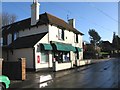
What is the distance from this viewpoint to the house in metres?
26.9

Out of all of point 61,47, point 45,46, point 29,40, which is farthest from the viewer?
point 61,47

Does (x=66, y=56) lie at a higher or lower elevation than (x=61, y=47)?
lower

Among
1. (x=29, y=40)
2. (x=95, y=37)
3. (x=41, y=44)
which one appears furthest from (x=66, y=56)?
(x=95, y=37)

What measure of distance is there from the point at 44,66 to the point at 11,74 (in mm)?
8812

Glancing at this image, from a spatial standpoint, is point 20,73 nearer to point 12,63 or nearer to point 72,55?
point 12,63

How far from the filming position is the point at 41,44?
27062 mm

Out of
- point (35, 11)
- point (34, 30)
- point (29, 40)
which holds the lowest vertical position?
point (29, 40)

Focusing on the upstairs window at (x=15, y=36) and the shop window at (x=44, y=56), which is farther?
the upstairs window at (x=15, y=36)

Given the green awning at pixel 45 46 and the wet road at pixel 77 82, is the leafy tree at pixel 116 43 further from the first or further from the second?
the wet road at pixel 77 82

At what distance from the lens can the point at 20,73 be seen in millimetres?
18828

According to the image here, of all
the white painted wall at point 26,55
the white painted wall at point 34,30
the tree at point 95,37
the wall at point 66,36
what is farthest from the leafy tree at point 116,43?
the white painted wall at point 26,55

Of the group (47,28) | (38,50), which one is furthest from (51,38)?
(38,50)

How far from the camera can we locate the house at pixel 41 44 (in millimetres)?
26859

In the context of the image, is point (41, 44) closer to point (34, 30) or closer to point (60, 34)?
point (34, 30)
